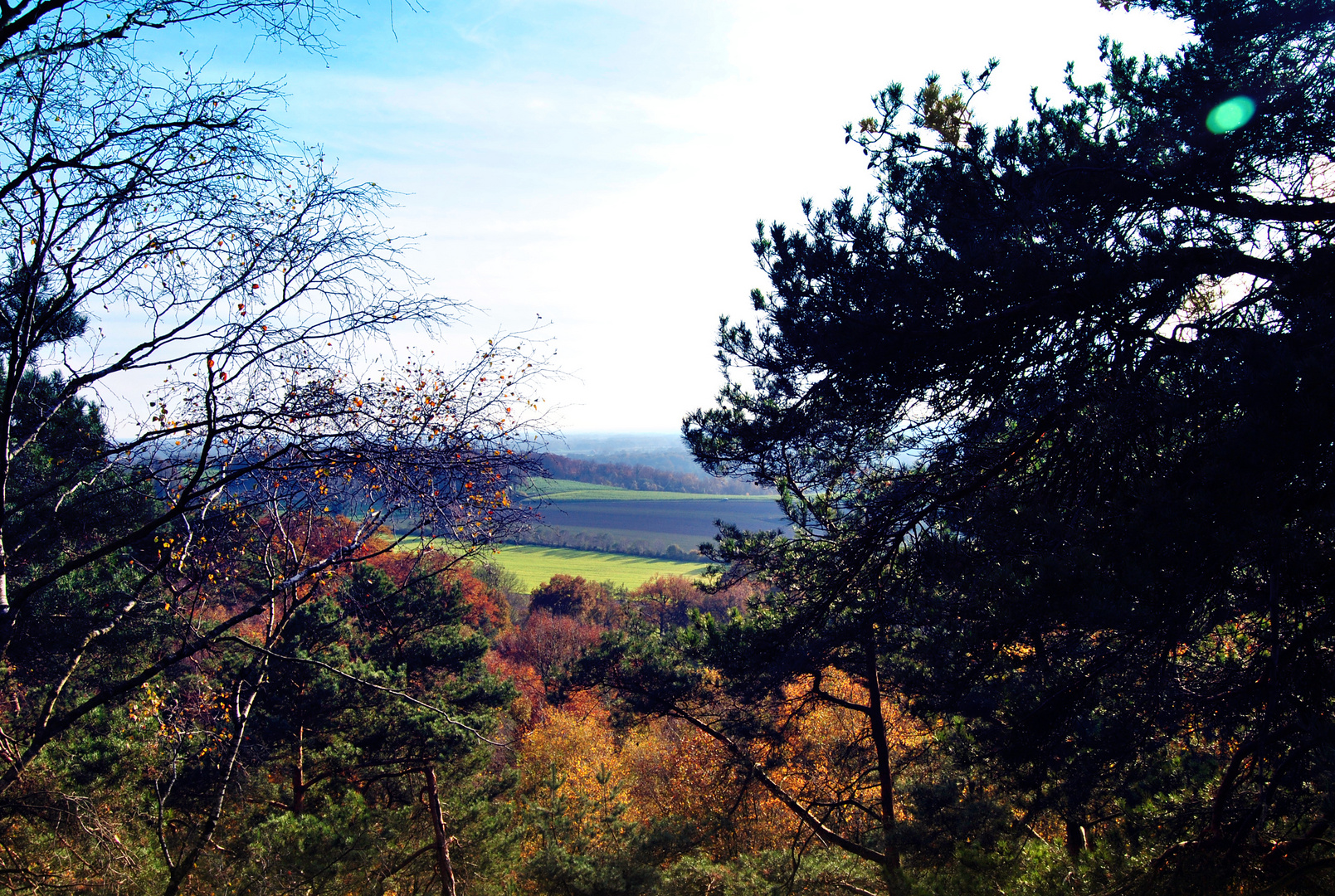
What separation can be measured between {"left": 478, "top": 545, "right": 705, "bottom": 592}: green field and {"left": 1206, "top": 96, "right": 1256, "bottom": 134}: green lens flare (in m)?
40.8

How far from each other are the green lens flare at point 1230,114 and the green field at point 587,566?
4081cm

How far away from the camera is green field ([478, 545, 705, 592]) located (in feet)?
147

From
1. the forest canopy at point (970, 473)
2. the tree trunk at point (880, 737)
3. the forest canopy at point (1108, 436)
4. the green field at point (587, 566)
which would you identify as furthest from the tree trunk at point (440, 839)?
the green field at point (587, 566)

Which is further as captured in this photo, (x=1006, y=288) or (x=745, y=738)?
(x=745, y=738)

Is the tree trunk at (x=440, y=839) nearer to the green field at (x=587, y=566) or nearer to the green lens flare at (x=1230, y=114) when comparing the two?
the green lens flare at (x=1230, y=114)

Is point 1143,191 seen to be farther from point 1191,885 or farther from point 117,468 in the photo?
point 117,468

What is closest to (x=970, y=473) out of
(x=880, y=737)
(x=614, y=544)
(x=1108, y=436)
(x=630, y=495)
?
(x=1108, y=436)

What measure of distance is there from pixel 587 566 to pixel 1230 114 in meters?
47.9

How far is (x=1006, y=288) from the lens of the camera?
156 inches

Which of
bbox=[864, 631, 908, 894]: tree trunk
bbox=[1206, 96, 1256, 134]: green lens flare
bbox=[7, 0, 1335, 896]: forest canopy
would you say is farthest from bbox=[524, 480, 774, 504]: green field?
bbox=[1206, 96, 1256, 134]: green lens flare

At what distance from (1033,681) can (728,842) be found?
11.6 metres

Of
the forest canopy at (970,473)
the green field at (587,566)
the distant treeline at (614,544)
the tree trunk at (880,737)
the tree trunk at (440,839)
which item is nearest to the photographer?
the forest canopy at (970,473)

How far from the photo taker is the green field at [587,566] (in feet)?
147

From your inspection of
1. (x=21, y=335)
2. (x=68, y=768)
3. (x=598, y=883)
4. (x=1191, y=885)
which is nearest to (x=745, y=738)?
(x=598, y=883)
